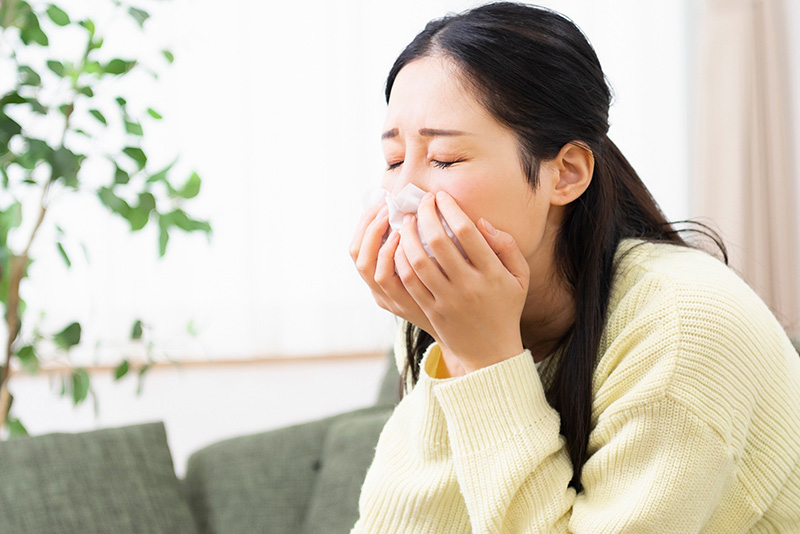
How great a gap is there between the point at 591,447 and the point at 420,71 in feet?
1.59

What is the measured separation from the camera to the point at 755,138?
235 centimetres

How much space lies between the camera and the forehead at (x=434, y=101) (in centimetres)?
97

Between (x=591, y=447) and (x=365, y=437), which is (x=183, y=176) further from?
(x=591, y=447)

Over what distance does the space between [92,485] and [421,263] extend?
982 mm

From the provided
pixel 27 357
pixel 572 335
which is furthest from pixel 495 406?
pixel 27 357

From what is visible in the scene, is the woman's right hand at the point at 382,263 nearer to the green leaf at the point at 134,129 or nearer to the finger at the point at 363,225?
the finger at the point at 363,225

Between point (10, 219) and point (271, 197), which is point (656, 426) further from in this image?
point (271, 197)

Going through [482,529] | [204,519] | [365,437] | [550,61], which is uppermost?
[550,61]

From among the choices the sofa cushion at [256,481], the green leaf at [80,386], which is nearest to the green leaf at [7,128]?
the green leaf at [80,386]

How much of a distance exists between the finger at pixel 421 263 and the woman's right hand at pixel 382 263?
0.04 meters

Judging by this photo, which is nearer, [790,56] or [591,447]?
[591,447]

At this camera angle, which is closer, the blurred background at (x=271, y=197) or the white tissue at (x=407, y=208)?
the white tissue at (x=407, y=208)

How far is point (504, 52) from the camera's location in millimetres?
984

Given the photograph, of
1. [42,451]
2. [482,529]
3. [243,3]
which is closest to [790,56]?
[243,3]
